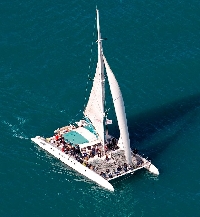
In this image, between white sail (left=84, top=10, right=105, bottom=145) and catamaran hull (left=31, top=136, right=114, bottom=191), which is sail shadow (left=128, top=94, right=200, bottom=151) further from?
catamaran hull (left=31, top=136, right=114, bottom=191)

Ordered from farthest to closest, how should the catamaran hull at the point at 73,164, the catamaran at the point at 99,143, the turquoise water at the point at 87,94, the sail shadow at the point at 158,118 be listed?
the sail shadow at the point at 158,118 < the catamaran at the point at 99,143 < the catamaran hull at the point at 73,164 < the turquoise water at the point at 87,94

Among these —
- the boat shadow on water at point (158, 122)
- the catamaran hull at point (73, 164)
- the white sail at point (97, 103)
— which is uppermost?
the white sail at point (97, 103)

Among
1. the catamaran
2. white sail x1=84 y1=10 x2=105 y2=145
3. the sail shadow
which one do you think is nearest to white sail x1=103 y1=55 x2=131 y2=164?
the catamaran

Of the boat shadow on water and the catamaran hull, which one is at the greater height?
the boat shadow on water

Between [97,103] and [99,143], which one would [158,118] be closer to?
[99,143]

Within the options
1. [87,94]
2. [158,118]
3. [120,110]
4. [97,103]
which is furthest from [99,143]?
[87,94]

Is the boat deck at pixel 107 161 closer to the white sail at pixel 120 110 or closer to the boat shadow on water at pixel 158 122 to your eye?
the white sail at pixel 120 110

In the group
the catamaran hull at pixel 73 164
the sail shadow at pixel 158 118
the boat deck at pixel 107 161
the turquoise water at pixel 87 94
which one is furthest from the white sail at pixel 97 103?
the sail shadow at pixel 158 118
